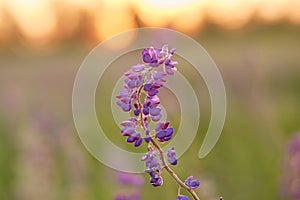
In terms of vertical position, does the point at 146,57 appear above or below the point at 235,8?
below

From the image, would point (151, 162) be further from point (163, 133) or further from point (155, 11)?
point (155, 11)

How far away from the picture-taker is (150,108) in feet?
4.39

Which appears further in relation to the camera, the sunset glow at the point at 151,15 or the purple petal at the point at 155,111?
the sunset glow at the point at 151,15

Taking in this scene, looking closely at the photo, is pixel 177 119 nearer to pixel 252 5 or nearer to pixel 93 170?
pixel 93 170

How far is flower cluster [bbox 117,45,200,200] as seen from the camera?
130 cm

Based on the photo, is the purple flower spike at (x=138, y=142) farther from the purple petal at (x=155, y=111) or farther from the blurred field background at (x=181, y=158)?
the blurred field background at (x=181, y=158)

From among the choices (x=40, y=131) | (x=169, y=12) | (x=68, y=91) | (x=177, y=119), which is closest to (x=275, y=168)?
(x=177, y=119)

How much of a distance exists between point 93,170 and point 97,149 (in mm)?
226

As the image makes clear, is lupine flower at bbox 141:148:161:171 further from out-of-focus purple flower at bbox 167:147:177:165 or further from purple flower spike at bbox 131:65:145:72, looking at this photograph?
purple flower spike at bbox 131:65:145:72

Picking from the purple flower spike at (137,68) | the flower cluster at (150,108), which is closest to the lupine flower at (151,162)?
the flower cluster at (150,108)

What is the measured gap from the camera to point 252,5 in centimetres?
1168

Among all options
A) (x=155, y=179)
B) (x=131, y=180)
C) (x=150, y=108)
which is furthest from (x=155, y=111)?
(x=131, y=180)

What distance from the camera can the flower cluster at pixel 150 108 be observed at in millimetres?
1299

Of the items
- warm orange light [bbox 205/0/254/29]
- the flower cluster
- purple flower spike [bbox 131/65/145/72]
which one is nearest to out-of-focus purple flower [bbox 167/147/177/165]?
the flower cluster
